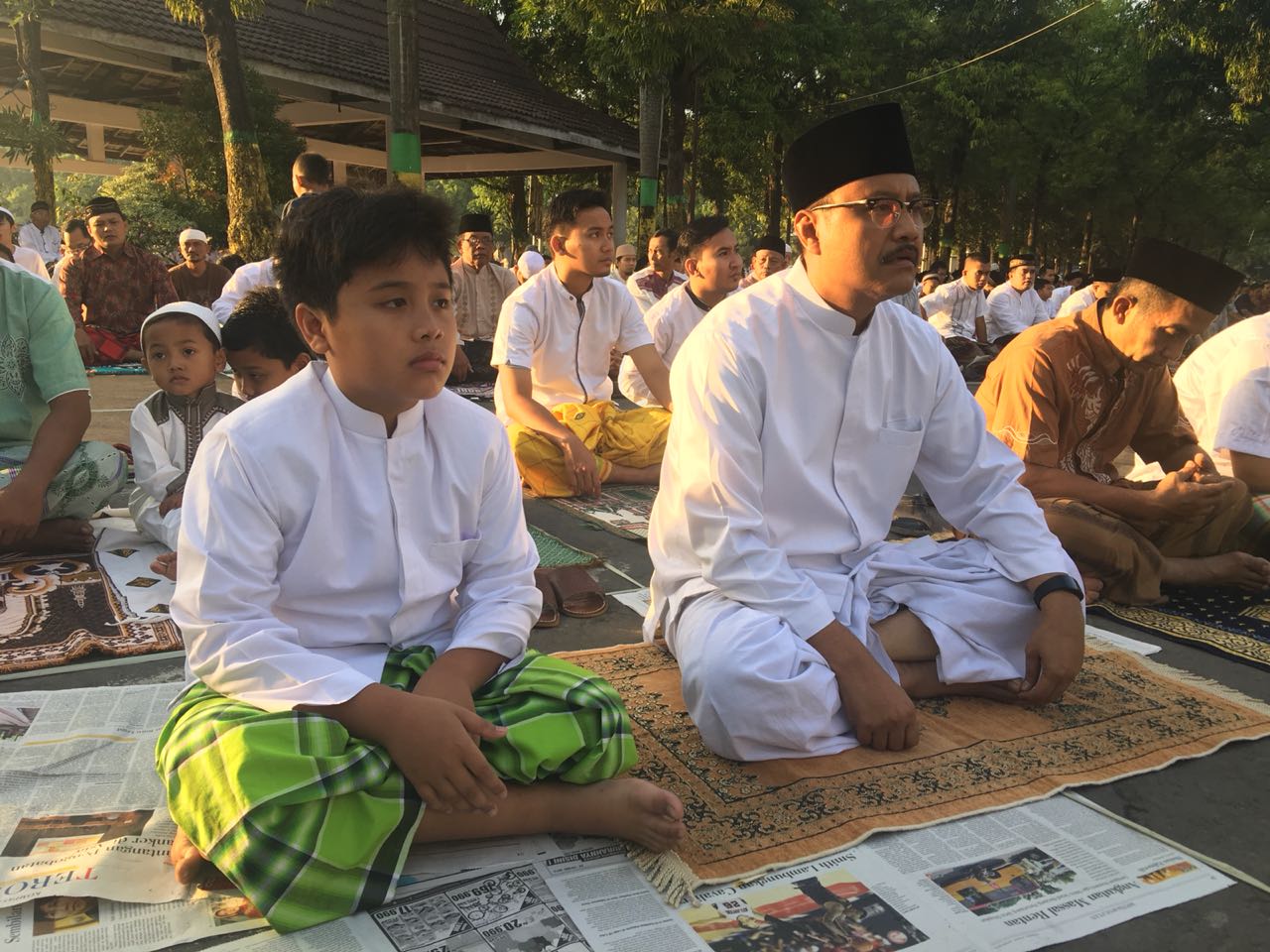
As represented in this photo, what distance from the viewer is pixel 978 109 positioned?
2172 cm

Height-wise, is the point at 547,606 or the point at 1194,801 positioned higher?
the point at 547,606

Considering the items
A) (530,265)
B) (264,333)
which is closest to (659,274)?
(530,265)

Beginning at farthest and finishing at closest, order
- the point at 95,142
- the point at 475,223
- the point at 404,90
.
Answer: the point at 95,142, the point at 404,90, the point at 475,223

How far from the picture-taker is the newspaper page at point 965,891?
161 cm

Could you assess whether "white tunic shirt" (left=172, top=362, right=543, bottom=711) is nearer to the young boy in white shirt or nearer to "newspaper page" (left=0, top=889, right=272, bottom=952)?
the young boy in white shirt

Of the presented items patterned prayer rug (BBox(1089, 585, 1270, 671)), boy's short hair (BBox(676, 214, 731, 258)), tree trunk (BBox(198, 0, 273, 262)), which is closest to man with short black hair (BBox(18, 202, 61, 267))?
tree trunk (BBox(198, 0, 273, 262))

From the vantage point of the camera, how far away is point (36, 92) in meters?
12.0

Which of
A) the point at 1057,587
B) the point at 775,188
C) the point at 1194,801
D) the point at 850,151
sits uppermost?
the point at 775,188

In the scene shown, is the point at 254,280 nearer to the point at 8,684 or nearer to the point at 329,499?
the point at 8,684

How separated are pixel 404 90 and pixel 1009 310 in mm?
7471

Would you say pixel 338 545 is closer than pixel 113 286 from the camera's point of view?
Yes

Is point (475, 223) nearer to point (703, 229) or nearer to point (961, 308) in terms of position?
point (703, 229)

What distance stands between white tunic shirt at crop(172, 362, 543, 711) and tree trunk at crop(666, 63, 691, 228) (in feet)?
48.4

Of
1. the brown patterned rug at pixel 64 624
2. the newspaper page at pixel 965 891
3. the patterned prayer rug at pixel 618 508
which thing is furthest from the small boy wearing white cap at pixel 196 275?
the newspaper page at pixel 965 891
